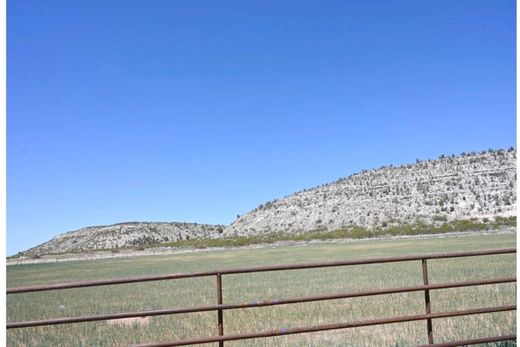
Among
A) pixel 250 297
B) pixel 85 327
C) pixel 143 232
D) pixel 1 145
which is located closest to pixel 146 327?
pixel 85 327

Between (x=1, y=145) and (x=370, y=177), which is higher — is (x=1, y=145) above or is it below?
below

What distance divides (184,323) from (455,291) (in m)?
8.62

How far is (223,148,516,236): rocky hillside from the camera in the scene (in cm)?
10612

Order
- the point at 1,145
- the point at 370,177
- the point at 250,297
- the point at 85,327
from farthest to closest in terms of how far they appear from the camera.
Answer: the point at 370,177 < the point at 250,297 < the point at 85,327 < the point at 1,145

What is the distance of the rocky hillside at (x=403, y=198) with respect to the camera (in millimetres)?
106125

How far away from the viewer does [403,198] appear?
11831cm

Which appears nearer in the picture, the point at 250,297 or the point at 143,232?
the point at 250,297

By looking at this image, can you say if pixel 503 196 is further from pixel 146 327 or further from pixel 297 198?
pixel 146 327

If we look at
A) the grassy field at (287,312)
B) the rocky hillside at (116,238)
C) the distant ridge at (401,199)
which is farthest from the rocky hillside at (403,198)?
the grassy field at (287,312)

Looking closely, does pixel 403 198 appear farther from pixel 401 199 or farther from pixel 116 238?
pixel 116 238

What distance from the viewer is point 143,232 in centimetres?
19050

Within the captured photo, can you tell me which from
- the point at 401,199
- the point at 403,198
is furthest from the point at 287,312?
the point at 403,198

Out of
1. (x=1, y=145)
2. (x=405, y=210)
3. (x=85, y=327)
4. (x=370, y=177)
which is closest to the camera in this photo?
(x=1, y=145)

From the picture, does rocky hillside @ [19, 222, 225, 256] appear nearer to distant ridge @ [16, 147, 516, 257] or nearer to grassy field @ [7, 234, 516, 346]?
distant ridge @ [16, 147, 516, 257]
